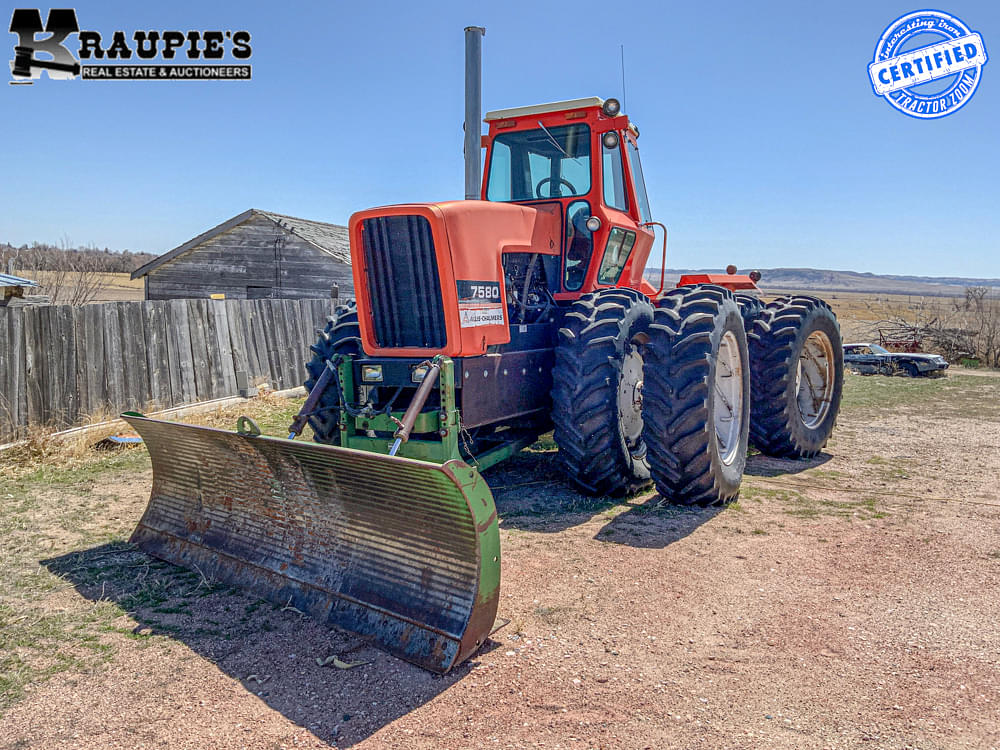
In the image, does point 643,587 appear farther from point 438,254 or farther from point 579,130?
point 579,130

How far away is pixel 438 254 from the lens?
4828 mm

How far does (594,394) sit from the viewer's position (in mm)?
5406

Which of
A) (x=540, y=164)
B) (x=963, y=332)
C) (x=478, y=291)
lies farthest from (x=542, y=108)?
(x=963, y=332)

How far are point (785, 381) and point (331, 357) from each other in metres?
4.31

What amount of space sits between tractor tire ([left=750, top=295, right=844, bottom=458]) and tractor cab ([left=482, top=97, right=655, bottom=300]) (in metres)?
1.70

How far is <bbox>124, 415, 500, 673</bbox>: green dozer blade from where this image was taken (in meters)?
3.42

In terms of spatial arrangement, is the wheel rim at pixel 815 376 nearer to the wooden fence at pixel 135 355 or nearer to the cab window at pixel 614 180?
the cab window at pixel 614 180

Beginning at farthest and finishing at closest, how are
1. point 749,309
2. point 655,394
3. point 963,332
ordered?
point 963,332, point 749,309, point 655,394

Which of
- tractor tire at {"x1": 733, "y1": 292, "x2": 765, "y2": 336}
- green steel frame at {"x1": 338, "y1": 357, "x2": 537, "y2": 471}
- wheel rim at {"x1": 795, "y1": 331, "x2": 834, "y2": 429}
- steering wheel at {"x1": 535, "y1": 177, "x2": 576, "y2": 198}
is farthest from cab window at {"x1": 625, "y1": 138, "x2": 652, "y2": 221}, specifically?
green steel frame at {"x1": 338, "y1": 357, "x2": 537, "y2": 471}

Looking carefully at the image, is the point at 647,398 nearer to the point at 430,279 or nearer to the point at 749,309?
the point at 430,279

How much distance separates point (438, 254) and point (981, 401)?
10912mm

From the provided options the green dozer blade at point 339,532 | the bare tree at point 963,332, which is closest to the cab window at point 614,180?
the green dozer blade at point 339,532

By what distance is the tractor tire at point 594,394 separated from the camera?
5.40 metres

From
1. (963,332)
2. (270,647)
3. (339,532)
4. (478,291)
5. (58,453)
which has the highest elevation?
(478,291)
